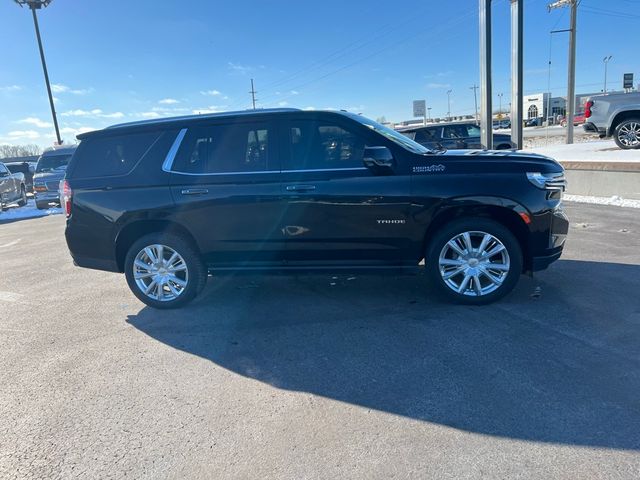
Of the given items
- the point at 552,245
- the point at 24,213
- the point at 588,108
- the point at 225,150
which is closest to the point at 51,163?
the point at 24,213

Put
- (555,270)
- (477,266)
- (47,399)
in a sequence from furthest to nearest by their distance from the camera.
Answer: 1. (555,270)
2. (477,266)
3. (47,399)

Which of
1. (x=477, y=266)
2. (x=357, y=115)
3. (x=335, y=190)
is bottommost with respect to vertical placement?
(x=477, y=266)

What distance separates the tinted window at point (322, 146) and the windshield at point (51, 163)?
48.9 feet

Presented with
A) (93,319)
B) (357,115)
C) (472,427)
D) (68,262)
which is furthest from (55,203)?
(472,427)

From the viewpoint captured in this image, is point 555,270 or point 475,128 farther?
point 475,128

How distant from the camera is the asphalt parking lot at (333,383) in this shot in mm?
2543

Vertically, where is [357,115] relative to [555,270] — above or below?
above

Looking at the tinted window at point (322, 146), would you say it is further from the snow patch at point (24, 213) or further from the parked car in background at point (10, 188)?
the parked car in background at point (10, 188)

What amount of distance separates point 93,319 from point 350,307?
9.03 feet

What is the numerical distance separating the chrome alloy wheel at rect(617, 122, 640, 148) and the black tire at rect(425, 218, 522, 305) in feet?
35.0

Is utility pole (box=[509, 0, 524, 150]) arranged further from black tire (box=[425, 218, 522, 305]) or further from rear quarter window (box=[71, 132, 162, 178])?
rear quarter window (box=[71, 132, 162, 178])

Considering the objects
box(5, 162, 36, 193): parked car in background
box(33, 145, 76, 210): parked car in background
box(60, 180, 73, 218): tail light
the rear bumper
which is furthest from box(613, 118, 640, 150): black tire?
box(5, 162, 36, 193): parked car in background

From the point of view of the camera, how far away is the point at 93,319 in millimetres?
4949

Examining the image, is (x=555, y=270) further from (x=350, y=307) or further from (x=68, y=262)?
(x=68, y=262)
